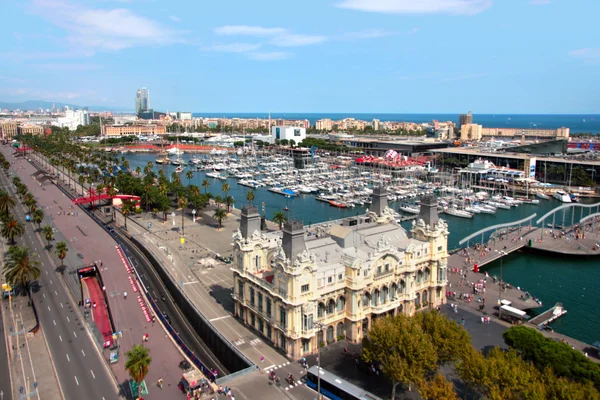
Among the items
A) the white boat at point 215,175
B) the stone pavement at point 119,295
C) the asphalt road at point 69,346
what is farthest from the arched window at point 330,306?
the white boat at point 215,175

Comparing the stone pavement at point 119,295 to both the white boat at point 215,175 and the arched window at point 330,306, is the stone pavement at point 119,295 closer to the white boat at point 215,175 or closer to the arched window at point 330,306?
the arched window at point 330,306

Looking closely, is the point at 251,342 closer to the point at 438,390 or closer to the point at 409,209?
the point at 438,390

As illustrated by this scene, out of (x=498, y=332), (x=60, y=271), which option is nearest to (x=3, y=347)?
(x=60, y=271)

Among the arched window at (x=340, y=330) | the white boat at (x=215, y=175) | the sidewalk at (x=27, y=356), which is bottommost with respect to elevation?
the sidewalk at (x=27, y=356)

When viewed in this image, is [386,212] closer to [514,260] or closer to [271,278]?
[271,278]

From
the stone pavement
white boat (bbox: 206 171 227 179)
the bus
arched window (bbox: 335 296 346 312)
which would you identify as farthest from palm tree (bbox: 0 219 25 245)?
white boat (bbox: 206 171 227 179)

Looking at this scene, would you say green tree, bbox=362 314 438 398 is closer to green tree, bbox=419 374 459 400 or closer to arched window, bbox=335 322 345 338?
green tree, bbox=419 374 459 400

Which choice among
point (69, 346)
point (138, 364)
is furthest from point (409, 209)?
point (138, 364)
